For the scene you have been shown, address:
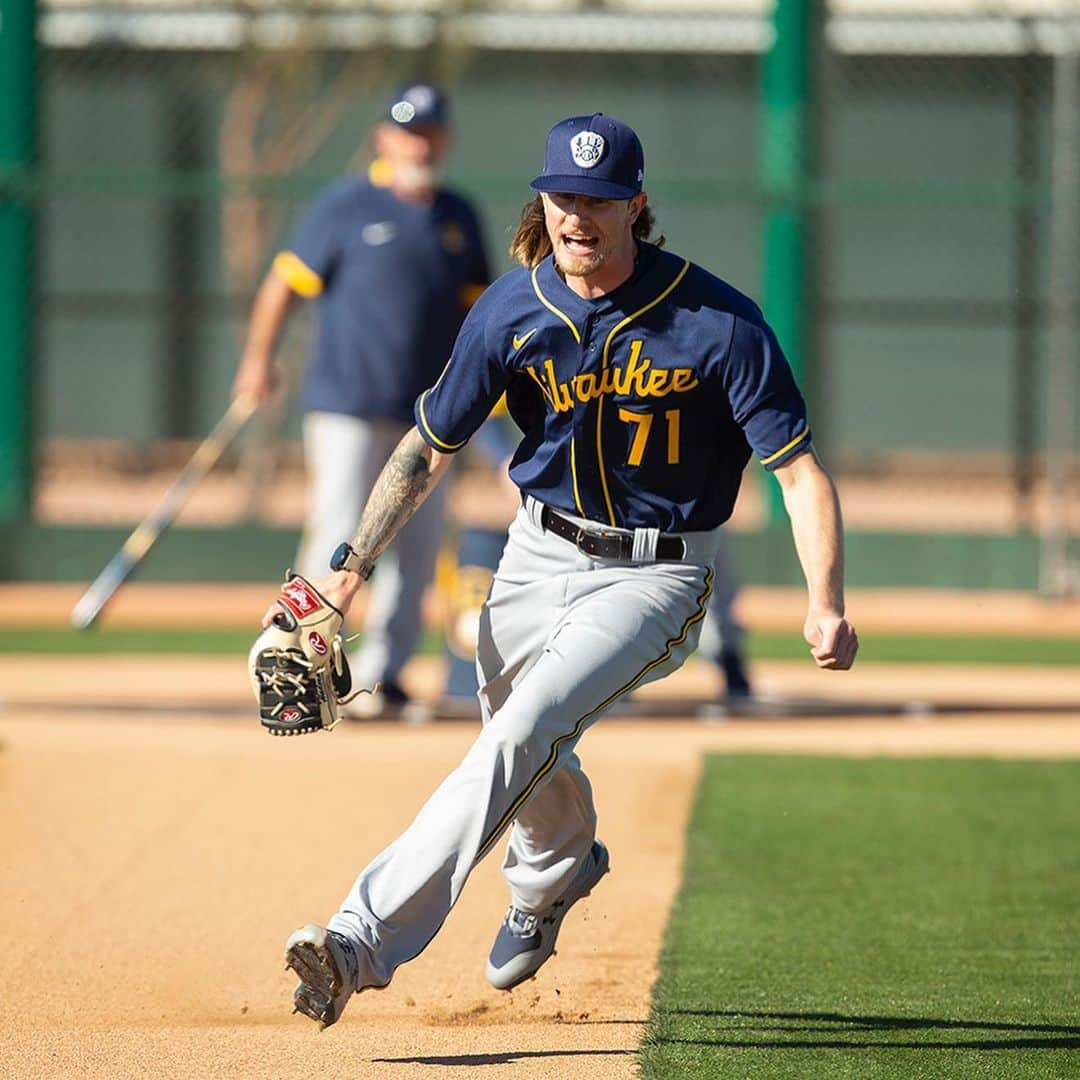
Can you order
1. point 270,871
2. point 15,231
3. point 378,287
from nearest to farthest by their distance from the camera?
point 270,871 < point 378,287 < point 15,231

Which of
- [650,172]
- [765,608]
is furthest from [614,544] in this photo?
[650,172]

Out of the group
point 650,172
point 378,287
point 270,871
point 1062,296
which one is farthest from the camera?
point 650,172

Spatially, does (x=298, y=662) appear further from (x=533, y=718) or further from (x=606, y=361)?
(x=606, y=361)

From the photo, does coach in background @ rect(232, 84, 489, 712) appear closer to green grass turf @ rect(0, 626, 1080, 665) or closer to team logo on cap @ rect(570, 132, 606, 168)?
green grass turf @ rect(0, 626, 1080, 665)

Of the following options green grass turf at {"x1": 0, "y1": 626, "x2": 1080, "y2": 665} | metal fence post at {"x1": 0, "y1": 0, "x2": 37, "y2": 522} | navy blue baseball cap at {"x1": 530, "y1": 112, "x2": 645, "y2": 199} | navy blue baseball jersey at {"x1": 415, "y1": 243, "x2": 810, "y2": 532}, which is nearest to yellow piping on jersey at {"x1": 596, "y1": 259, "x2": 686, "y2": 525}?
navy blue baseball jersey at {"x1": 415, "y1": 243, "x2": 810, "y2": 532}

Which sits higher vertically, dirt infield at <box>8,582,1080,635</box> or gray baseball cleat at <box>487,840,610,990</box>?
gray baseball cleat at <box>487,840,610,990</box>

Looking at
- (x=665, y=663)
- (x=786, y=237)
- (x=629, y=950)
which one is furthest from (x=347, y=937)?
(x=786, y=237)

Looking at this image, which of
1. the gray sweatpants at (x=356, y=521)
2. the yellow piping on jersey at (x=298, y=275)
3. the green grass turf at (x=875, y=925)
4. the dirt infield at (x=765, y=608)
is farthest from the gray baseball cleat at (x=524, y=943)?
the dirt infield at (x=765, y=608)

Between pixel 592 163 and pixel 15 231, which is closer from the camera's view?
pixel 592 163

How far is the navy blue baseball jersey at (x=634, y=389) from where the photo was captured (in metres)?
4.36

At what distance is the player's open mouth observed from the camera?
14.2 feet

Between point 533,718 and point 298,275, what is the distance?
15.6 feet

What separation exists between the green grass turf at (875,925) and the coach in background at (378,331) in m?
1.58

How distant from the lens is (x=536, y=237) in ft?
15.2
